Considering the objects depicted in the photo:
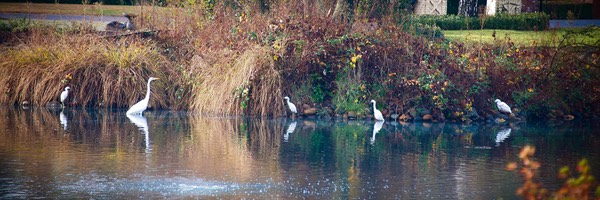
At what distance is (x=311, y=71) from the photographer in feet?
64.1

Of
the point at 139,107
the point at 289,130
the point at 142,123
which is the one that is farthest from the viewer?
the point at 139,107

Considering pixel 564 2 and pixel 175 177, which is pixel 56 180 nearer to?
pixel 175 177

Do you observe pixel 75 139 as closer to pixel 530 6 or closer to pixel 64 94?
pixel 64 94

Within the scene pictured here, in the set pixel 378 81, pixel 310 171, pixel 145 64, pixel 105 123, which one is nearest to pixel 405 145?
pixel 310 171

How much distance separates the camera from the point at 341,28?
20.1 m

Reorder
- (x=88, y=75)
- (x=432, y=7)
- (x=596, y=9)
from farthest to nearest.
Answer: (x=596, y=9) < (x=432, y=7) < (x=88, y=75)

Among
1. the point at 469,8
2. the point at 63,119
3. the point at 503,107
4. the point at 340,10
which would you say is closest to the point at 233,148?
the point at 63,119

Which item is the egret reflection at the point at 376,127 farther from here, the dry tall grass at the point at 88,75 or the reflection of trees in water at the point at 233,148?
the dry tall grass at the point at 88,75

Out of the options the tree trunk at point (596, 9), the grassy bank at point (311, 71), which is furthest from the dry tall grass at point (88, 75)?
the tree trunk at point (596, 9)

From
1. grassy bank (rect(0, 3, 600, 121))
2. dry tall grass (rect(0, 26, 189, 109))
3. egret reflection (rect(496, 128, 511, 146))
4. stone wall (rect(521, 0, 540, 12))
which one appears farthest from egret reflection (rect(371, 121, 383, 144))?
stone wall (rect(521, 0, 540, 12))

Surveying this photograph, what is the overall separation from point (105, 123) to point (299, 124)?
13.6 feet

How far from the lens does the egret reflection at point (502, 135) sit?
51.5 feet

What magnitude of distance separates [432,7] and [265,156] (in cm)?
2552

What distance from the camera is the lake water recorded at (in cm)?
1048
